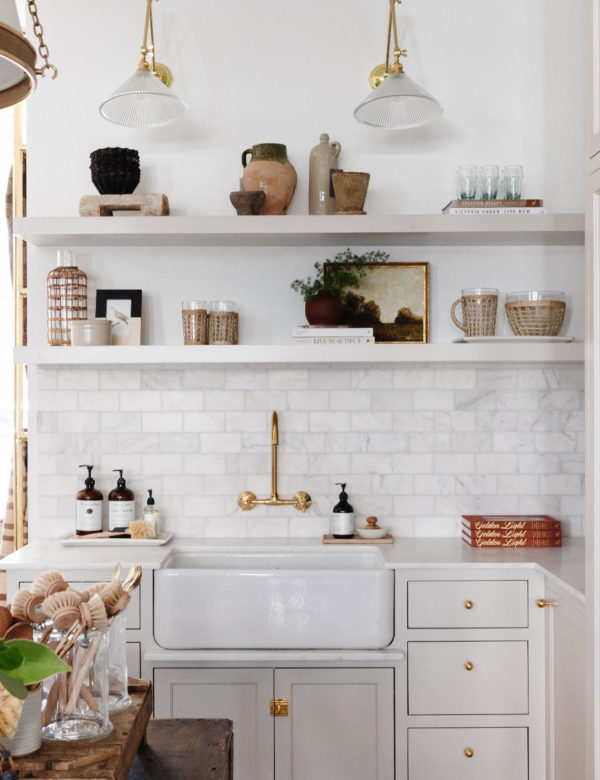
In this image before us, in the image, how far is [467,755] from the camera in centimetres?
259

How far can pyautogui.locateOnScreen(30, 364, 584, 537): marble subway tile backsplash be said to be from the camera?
315cm

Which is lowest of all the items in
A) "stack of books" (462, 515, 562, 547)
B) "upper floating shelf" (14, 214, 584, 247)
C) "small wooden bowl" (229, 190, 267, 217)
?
"stack of books" (462, 515, 562, 547)

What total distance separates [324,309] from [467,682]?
141 cm

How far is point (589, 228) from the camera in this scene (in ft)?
6.34

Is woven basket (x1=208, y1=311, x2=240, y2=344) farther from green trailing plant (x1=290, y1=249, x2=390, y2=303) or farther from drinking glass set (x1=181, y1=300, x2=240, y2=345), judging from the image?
green trailing plant (x1=290, y1=249, x2=390, y2=303)

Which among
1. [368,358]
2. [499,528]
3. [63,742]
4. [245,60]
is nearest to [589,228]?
[368,358]

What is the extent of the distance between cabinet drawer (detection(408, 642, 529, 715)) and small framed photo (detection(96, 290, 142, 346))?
1.60 metres

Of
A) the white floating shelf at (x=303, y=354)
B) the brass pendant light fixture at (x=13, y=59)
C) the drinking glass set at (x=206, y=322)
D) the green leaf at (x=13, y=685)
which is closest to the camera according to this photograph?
the green leaf at (x=13, y=685)

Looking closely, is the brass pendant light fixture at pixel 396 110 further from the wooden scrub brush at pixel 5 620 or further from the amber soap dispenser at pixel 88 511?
the wooden scrub brush at pixel 5 620

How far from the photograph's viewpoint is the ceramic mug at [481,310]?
116 inches

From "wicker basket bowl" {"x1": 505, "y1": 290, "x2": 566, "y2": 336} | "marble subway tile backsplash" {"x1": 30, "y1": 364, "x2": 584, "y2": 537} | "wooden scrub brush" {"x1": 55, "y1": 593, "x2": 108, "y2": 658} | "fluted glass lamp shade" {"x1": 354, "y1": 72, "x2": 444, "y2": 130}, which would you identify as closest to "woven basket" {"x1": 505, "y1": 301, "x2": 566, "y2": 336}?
"wicker basket bowl" {"x1": 505, "y1": 290, "x2": 566, "y2": 336}

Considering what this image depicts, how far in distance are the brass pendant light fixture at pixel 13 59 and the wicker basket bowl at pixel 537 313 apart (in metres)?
2.03

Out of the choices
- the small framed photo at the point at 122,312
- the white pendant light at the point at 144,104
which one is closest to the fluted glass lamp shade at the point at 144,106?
the white pendant light at the point at 144,104

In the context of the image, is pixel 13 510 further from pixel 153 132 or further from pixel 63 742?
pixel 63 742
